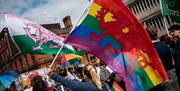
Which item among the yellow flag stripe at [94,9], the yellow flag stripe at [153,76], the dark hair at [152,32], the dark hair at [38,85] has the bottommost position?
the yellow flag stripe at [153,76]

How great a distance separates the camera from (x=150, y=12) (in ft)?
173

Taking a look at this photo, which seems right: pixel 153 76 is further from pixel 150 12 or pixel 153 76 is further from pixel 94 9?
pixel 150 12

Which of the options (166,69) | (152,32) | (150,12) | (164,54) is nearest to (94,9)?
(152,32)

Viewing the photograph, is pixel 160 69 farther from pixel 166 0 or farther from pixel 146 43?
pixel 166 0

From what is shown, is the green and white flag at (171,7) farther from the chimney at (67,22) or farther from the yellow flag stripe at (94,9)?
the chimney at (67,22)

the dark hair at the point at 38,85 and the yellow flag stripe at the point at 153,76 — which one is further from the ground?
the dark hair at the point at 38,85

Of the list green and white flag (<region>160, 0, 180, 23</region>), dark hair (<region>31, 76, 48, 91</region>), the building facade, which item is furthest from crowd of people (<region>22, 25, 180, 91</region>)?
the building facade

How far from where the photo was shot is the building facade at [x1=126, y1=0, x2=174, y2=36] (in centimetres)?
5097

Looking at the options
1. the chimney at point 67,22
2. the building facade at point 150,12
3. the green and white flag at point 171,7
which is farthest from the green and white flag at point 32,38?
the chimney at point 67,22

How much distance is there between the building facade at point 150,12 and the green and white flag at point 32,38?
38.7 meters

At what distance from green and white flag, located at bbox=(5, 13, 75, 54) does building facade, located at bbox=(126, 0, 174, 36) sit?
38.7 metres

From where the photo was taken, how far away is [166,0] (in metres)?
12.1

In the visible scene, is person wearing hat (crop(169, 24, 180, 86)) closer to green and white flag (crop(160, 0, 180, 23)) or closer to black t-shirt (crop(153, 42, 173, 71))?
black t-shirt (crop(153, 42, 173, 71))

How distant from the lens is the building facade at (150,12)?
167ft
